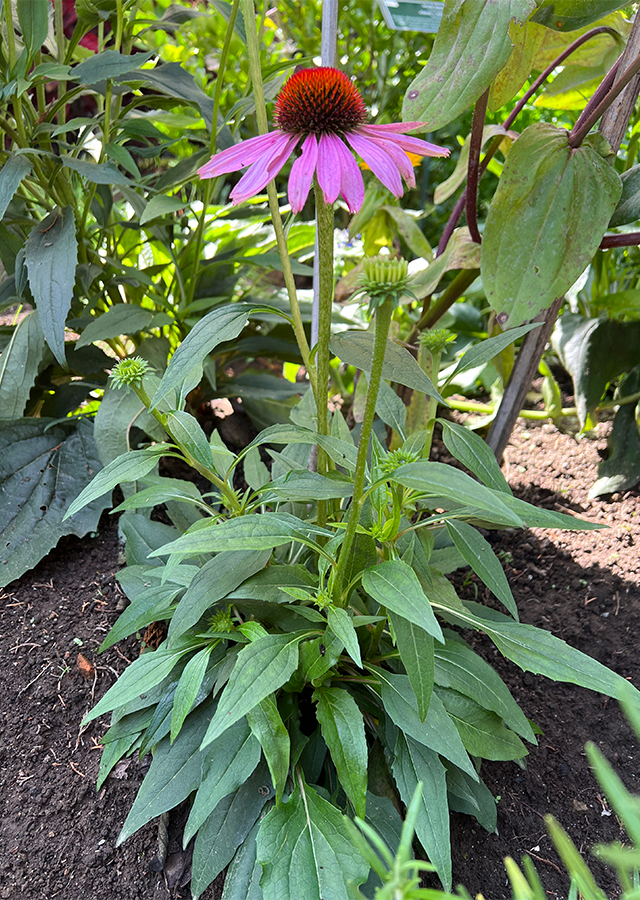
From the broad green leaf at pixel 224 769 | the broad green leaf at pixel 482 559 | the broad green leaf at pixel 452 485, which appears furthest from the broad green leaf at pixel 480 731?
the broad green leaf at pixel 452 485

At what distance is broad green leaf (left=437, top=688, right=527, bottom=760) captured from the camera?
72cm

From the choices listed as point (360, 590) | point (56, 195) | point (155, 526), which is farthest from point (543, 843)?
point (56, 195)

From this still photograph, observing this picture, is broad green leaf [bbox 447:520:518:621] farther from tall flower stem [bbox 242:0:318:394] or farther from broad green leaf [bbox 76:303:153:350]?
broad green leaf [bbox 76:303:153:350]

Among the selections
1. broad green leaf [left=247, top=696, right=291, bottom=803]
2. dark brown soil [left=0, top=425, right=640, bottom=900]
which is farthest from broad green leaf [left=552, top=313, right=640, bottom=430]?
broad green leaf [left=247, top=696, right=291, bottom=803]

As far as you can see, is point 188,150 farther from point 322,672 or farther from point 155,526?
point 322,672

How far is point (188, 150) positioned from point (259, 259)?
1.25 m

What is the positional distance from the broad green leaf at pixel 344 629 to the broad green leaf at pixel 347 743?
0.30 ft

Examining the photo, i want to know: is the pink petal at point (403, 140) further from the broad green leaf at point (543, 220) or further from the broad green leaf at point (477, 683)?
the broad green leaf at point (477, 683)

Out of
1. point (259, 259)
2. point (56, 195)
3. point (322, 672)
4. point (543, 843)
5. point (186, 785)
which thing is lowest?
point (543, 843)

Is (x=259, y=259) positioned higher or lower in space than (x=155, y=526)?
higher

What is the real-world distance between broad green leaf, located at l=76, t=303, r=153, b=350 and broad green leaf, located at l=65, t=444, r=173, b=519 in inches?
18.0

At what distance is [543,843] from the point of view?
30.6 inches

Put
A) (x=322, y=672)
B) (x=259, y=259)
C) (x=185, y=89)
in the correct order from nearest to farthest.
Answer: (x=322, y=672), (x=185, y=89), (x=259, y=259)

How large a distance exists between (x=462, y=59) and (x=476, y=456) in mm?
455
